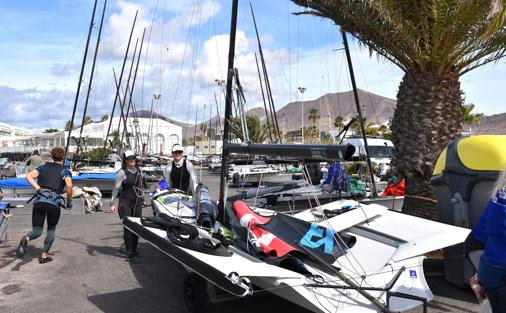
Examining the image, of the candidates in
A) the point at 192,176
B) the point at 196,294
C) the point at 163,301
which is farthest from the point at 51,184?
the point at 196,294

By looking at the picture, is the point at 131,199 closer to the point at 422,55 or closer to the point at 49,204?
the point at 49,204

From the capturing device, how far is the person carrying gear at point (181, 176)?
8438 mm

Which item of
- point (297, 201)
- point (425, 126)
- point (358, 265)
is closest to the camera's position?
point (358, 265)

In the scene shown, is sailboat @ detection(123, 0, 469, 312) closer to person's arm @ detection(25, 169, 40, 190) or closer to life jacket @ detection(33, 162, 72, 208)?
life jacket @ detection(33, 162, 72, 208)

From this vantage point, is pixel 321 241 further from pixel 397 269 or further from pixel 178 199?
pixel 178 199

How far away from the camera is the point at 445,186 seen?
6152mm

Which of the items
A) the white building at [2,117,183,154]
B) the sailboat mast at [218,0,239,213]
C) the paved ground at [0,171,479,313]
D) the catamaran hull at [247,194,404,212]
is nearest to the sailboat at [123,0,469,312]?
the paved ground at [0,171,479,313]

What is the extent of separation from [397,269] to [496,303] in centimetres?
184

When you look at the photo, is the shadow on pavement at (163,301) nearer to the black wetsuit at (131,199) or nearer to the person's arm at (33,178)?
the black wetsuit at (131,199)

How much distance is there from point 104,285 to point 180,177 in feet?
8.57

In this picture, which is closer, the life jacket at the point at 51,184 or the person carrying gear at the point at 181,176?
the life jacket at the point at 51,184

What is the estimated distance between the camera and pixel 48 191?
23.4ft

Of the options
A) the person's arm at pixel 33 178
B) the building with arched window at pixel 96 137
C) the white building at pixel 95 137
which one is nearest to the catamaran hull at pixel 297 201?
the person's arm at pixel 33 178

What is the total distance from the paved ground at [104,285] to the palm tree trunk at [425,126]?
1.60m
